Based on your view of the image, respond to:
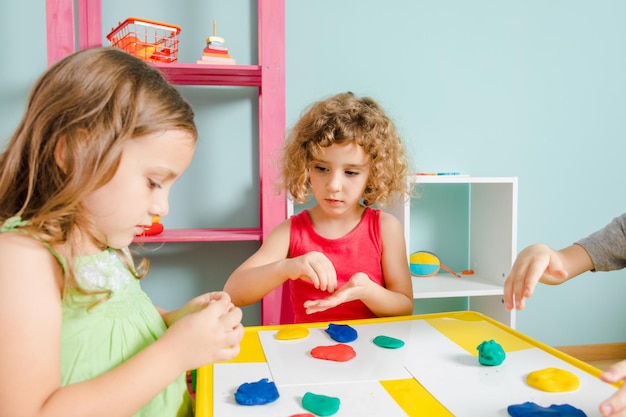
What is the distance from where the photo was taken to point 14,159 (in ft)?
1.72

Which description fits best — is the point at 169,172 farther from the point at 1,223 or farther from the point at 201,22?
the point at 201,22

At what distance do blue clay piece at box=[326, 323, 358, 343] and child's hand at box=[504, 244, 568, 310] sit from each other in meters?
0.23

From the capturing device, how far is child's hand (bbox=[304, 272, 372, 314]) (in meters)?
0.77

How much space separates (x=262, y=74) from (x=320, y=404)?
1088 millimetres

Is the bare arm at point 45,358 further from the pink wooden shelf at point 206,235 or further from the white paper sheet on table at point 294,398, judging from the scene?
the pink wooden shelf at point 206,235

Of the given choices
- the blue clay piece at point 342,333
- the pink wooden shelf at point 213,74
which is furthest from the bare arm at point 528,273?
the pink wooden shelf at point 213,74

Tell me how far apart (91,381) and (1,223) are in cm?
20

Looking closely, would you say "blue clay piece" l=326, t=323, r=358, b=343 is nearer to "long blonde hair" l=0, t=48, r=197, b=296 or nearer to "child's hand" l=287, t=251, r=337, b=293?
"child's hand" l=287, t=251, r=337, b=293

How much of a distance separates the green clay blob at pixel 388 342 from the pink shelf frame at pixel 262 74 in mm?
606

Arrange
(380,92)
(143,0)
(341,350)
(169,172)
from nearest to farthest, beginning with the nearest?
(169,172)
(341,350)
(143,0)
(380,92)

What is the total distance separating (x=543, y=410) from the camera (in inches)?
19.6

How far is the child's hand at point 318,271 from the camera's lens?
818 millimetres

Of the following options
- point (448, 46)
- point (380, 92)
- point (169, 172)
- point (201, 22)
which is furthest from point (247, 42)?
point (169, 172)

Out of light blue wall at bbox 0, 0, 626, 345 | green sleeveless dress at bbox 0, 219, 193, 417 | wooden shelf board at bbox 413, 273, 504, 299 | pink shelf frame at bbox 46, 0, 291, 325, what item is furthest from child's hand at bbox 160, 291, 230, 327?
light blue wall at bbox 0, 0, 626, 345
